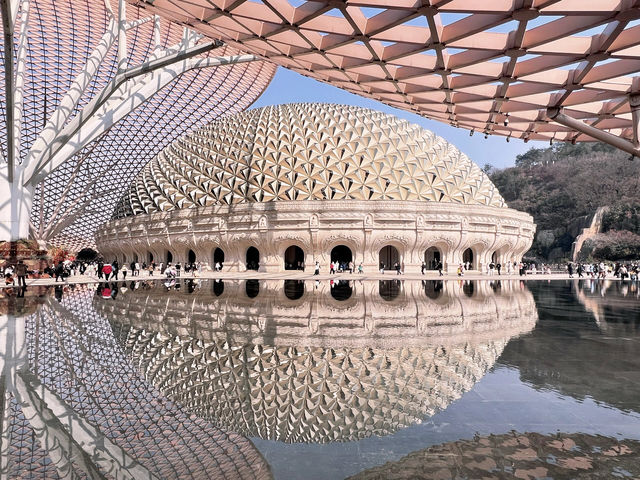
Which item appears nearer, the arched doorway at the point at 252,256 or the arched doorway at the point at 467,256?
the arched doorway at the point at 252,256

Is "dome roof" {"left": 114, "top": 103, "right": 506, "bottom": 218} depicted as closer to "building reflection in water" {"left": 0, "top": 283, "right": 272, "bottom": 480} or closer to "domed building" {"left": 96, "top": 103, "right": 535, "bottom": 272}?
"domed building" {"left": 96, "top": 103, "right": 535, "bottom": 272}

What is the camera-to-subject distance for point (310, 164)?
148ft

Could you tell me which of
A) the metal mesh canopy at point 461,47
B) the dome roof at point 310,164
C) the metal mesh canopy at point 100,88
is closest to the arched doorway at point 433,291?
the metal mesh canopy at point 461,47

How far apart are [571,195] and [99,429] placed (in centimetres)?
10368

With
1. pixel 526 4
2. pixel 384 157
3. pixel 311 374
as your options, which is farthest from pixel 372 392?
pixel 384 157

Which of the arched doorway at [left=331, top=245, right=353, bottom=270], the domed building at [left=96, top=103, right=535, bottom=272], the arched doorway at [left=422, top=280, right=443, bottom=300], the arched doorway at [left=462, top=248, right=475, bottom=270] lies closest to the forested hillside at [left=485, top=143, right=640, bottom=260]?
the arched doorway at [left=462, top=248, right=475, bottom=270]

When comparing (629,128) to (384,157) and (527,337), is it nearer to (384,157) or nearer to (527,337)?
(527,337)

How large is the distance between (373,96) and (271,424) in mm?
15048

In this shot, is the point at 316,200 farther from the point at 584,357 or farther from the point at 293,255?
the point at 584,357

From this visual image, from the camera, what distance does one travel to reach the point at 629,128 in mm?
15969

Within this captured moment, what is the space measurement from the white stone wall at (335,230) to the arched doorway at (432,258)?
Answer: 3.35 m

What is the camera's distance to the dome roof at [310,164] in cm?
4434

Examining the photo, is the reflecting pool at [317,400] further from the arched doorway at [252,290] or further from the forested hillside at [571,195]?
the forested hillside at [571,195]

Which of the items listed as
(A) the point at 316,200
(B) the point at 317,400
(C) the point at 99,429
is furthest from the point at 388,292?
(A) the point at 316,200
